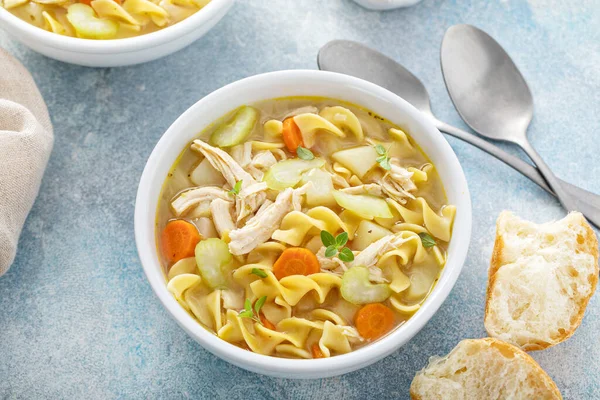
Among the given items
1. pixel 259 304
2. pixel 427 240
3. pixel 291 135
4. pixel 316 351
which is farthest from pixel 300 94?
pixel 316 351

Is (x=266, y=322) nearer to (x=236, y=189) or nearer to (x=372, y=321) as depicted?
(x=372, y=321)

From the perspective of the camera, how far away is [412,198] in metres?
3.56

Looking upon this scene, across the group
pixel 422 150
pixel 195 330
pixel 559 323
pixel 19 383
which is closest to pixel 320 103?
pixel 422 150

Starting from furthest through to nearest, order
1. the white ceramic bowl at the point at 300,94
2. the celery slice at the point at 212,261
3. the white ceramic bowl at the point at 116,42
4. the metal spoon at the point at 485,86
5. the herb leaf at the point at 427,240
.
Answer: the metal spoon at the point at 485,86 → the white ceramic bowl at the point at 116,42 → the herb leaf at the point at 427,240 → the celery slice at the point at 212,261 → the white ceramic bowl at the point at 300,94

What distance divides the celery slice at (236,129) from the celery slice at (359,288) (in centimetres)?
85

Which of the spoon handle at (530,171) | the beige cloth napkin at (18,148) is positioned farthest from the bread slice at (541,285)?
the beige cloth napkin at (18,148)

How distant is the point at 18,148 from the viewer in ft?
12.1

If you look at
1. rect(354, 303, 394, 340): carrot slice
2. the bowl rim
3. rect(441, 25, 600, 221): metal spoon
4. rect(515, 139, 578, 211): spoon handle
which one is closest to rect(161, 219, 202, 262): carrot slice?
rect(354, 303, 394, 340): carrot slice

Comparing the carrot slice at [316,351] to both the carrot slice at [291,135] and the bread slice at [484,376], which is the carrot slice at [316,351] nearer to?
the bread slice at [484,376]

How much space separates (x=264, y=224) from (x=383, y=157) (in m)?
0.63

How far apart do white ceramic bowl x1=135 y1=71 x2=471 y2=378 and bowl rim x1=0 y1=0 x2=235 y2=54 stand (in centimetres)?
46

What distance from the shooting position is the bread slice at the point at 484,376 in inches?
132

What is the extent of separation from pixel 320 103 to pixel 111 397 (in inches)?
67.9

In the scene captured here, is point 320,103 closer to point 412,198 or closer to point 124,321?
point 412,198
